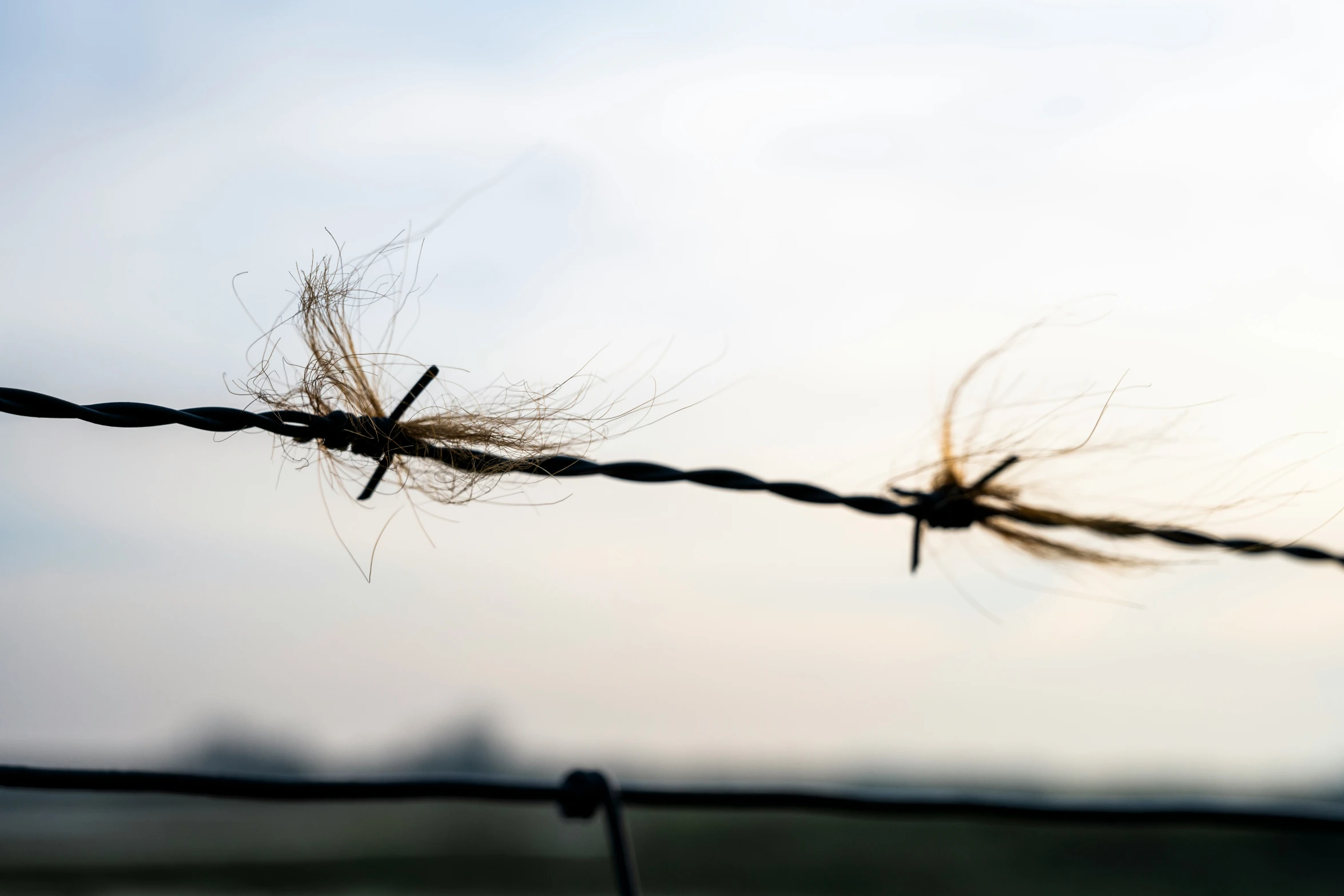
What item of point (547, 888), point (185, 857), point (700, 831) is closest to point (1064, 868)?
point (700, 831)

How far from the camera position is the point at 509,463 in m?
1.57

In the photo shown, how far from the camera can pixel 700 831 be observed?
28078 mm

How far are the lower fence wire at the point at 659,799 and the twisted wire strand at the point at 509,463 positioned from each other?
510 millimetres

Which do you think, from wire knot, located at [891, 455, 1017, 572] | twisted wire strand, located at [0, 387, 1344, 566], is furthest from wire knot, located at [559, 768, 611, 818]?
wire knot, located at [891, 455, 1017, 572]

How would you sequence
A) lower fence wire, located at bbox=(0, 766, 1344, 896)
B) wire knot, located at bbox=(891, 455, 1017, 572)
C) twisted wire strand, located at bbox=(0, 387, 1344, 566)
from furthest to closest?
wire knot, located at bbox=(891, 455, 1017, 572) → twisted wire strand, located at bbox=(0, 387, 1344, 566) → lower fence wire, located at bbox=(0, 766, 1344, 896)

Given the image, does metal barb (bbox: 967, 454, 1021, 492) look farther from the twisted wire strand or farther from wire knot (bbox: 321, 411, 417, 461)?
wire knot (bbox: 321, 411, 417, 461)

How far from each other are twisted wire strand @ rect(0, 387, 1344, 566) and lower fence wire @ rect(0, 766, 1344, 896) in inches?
20.1

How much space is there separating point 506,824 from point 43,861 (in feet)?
43.5

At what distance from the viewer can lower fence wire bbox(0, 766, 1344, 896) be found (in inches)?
32.3

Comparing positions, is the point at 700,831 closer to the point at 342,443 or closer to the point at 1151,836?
the point at 1151,836

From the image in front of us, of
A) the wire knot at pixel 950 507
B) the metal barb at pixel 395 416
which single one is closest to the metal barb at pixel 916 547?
the wire knot at pixel 950 507

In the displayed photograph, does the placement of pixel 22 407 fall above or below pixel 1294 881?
above

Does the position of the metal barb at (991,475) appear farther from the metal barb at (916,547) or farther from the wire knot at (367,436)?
the wire knot at (367,436)

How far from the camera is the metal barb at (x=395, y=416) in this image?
1.39 m
